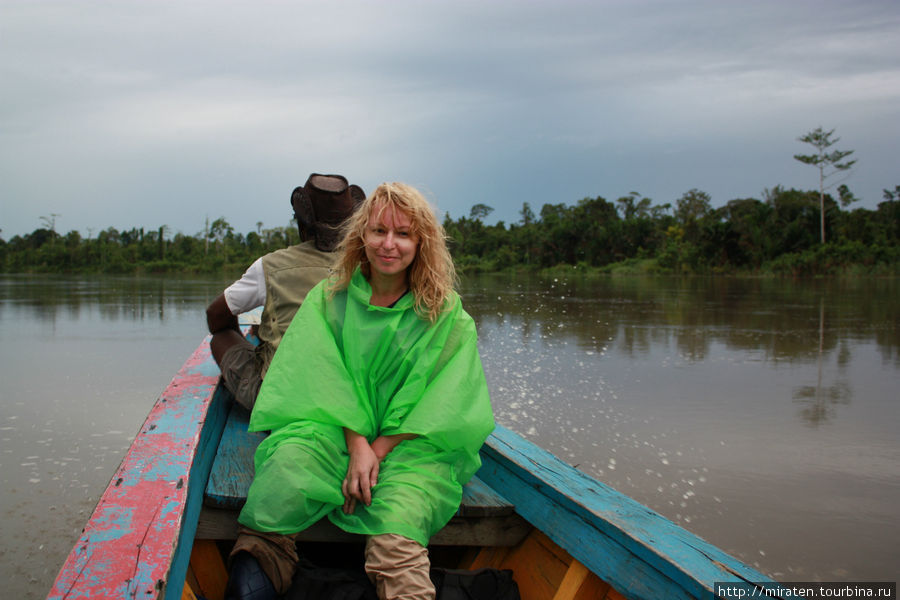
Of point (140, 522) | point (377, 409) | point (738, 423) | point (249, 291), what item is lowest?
point (738, 423)

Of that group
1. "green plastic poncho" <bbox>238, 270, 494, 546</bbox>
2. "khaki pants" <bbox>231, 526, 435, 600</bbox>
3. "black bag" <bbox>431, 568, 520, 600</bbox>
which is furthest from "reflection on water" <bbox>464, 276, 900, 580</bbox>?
"khaki pants" <bbox>231, 526, 435, 600</bbox>

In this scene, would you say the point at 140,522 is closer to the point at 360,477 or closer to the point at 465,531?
the point at 360,477

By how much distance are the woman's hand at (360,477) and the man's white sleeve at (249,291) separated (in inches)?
41.4

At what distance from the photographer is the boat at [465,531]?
1249 millimetres

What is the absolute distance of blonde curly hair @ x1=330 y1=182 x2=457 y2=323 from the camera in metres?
1.87

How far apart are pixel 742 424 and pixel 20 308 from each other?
42.8 ft

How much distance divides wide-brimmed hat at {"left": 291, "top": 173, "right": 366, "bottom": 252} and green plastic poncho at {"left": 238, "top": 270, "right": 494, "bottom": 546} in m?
0.63

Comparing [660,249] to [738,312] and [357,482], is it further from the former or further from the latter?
[357,482]

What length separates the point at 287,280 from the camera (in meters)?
2.49

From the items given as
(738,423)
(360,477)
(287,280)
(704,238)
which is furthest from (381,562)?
(704,238)

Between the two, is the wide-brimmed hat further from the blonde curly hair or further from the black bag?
the black bag

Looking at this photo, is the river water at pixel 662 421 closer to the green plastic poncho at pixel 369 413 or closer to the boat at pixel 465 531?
the boat at pixel 465 531

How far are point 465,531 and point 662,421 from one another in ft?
9.95

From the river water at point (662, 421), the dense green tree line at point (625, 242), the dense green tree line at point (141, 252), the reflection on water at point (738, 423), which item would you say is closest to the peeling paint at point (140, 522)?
the river water at point (662, 421)
